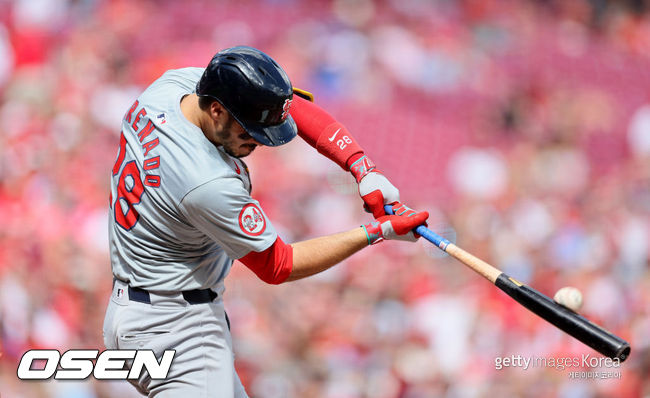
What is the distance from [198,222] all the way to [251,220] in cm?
18

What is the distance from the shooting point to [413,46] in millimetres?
9102

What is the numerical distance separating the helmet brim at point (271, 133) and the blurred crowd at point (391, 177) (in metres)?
1.31

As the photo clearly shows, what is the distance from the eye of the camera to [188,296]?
275cm

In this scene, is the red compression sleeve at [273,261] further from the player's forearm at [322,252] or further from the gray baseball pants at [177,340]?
the gray baseball pants at [177,340]

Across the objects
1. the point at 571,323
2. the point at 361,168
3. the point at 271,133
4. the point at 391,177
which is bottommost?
the point at 271,133

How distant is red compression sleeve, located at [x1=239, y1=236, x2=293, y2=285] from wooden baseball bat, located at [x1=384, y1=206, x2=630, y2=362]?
0.55 metres

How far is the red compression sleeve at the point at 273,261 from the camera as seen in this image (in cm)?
257

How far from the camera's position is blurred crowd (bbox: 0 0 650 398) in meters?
5.08

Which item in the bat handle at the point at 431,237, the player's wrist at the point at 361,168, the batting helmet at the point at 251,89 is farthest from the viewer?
the player's wrist at the point at 361,168

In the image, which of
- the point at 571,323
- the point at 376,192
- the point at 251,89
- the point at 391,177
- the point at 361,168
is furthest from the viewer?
the point at 391,177

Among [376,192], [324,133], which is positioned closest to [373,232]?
[376,192]

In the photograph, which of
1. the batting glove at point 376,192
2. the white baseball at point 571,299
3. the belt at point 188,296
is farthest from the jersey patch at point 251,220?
the white baseball at point 571,299

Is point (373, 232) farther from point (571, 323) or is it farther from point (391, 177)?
point (391, 177)

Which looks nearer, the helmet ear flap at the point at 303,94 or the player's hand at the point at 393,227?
the player's hand at the point at 393,227
